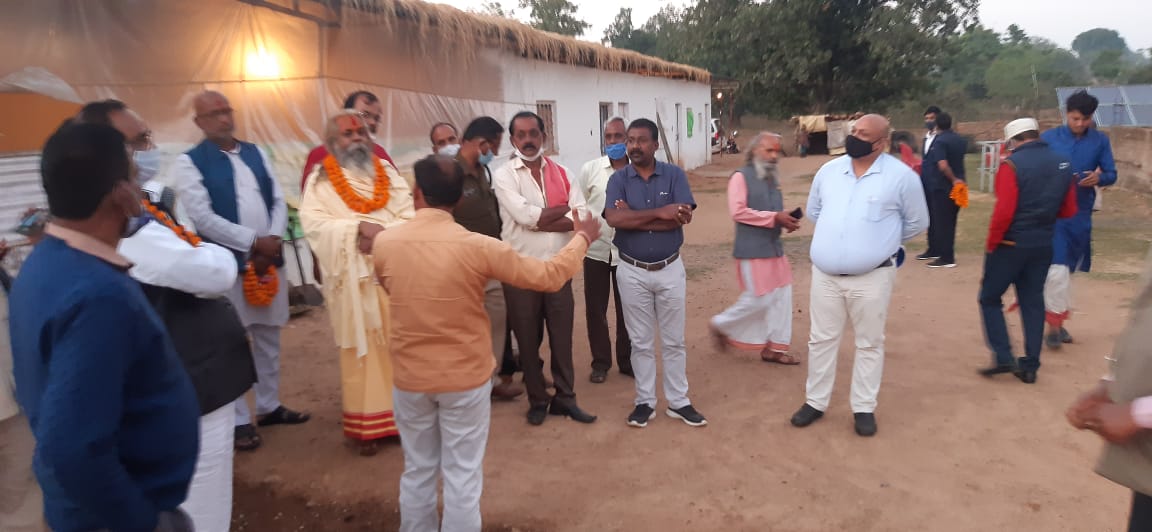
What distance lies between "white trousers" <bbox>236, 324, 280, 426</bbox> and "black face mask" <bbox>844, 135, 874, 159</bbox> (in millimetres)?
3636

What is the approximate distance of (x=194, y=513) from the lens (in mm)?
2502

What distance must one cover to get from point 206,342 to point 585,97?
13.2 m

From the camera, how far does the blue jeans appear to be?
494cm

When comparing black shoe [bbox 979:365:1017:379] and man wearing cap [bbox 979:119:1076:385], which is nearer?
man wearing cap [bbox 979:119:1076:385]

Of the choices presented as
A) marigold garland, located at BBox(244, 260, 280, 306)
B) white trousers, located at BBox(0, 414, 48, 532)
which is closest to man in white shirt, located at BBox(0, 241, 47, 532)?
white trousers, located at BBox(0, 414, 48, 532)

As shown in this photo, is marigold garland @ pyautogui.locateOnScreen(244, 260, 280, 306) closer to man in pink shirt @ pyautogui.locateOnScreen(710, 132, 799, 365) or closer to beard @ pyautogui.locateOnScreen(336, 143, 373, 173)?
beard @ pyautogui.locateOnScreen(336, 143, 373, 173)

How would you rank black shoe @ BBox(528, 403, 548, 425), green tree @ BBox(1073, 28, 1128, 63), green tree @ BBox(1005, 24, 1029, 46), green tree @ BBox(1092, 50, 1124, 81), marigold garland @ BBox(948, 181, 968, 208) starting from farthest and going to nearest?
green tree @ BBox(1073, 28, 1128, 63)
green tree @ BBox(1005, 24, 1029, 46)
green tree @ BBox(1092, 50, 1124, 81)
marigold garland @ BBox(948, 181, 968, 208)
black shoe @ BBox(528, 403, 548, 425)

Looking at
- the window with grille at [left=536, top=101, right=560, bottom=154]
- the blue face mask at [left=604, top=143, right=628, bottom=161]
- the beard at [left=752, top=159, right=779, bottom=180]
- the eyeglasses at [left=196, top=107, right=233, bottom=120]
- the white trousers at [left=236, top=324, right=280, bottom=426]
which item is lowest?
the white trousers at [left=236, top=324, right=280, bottom=426]

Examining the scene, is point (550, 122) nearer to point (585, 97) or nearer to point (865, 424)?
point (585, 97)

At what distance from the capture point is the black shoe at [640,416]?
4520 millimetres

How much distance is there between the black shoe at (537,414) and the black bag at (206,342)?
215 centimetres

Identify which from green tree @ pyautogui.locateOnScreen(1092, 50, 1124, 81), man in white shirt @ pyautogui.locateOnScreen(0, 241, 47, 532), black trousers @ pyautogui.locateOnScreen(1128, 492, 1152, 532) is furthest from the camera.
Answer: green tree @ pyautogui.locateOnScreen(1092, 50, 1124, 81)

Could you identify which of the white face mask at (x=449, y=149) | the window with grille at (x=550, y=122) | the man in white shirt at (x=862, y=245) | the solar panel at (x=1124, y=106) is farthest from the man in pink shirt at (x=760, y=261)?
the solar panel at (x=1124, y=106)

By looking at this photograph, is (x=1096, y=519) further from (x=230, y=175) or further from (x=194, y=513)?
(x=230, y=175)
